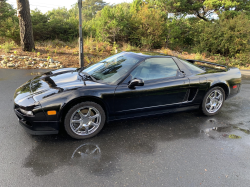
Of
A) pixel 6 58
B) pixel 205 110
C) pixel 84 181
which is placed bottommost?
pixel 84 181

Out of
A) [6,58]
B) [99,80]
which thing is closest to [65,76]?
[99,80]

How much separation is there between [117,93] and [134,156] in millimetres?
1051

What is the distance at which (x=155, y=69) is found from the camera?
3.55 metres

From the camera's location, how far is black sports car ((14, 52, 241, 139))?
2.77 meters

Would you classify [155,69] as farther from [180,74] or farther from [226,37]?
[226,37]

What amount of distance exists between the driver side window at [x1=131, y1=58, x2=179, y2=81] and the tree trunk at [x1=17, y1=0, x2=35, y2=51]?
880 cm

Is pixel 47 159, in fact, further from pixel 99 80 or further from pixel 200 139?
pixel 200 139

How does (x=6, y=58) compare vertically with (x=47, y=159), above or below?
above

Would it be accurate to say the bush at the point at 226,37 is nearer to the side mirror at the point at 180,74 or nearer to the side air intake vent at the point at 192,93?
the side air intake vent at the point at 192,93

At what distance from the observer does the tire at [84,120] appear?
2.87 meters

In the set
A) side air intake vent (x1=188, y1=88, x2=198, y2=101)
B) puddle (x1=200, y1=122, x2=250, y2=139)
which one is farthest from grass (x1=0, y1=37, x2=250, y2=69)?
puddle (x1=200, y1=122, x2=250, y2=139)

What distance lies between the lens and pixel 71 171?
7.63 ft

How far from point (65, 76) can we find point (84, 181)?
2115 mm

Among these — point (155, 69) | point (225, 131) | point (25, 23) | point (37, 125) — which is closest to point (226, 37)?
point (225, 131)
